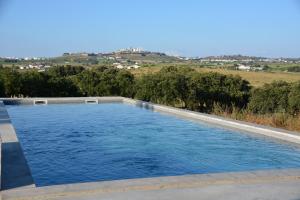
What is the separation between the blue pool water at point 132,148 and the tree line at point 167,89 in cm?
479

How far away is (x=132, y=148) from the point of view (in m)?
7.28

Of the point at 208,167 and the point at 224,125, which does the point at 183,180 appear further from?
the point at 224,125

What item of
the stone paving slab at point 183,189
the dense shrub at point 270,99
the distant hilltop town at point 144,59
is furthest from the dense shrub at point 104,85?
the distant hilltop town at point 144,59

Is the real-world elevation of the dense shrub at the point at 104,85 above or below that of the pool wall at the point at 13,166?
below

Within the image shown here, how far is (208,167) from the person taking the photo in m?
5.93

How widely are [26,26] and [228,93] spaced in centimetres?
896

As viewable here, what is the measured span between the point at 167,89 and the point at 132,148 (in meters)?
8.60

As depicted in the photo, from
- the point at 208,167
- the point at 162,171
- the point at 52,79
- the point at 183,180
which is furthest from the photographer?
the point at 52,79

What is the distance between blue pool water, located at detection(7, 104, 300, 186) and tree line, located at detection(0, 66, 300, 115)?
4.79m

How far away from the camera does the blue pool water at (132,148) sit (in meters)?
5.62

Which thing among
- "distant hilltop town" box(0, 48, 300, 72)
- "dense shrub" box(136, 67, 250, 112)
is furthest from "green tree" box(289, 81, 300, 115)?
"distant hilltop town" box(0, 48, 300, 72)

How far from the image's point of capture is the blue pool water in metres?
5.62

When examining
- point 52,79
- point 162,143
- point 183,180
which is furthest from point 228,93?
point 183,180

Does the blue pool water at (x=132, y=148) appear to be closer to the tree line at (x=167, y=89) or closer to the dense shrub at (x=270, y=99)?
the tree line at (x=167, y=89)
